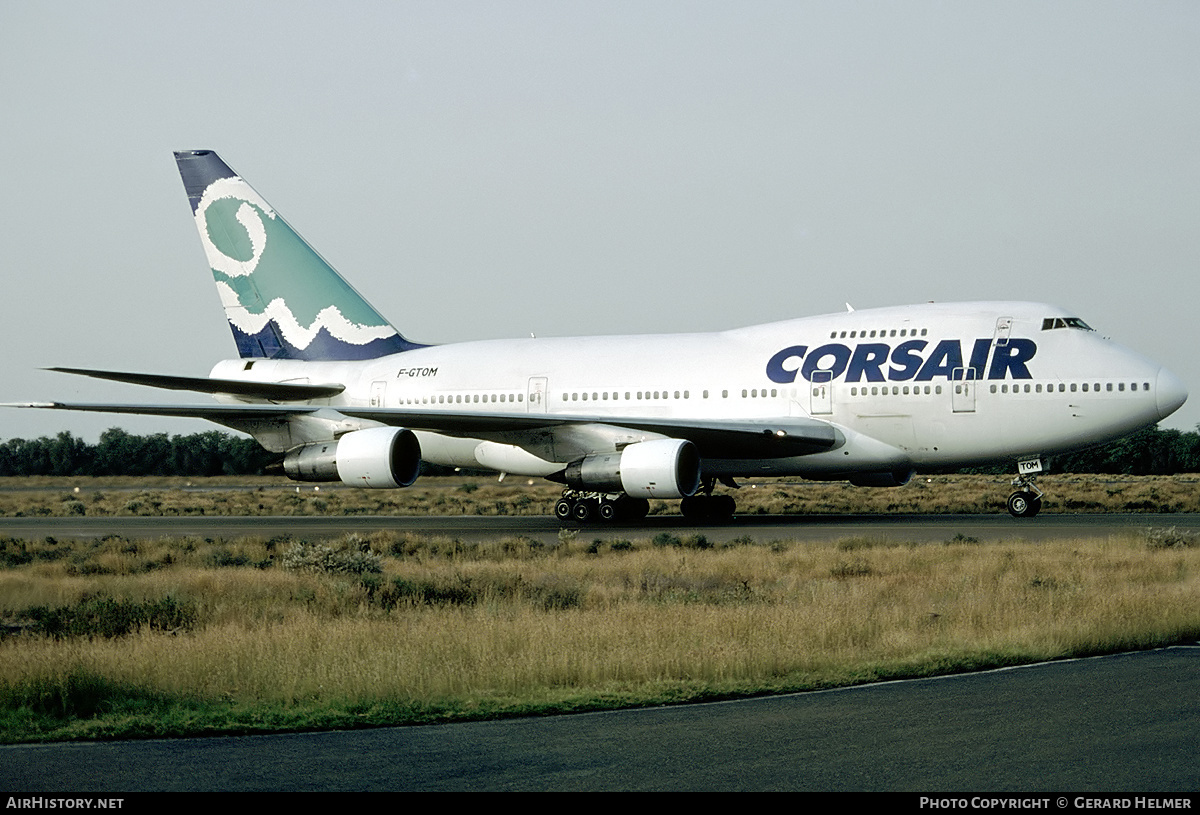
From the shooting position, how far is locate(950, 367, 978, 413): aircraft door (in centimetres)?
2650

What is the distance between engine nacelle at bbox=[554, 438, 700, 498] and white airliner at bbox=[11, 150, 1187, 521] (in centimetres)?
4

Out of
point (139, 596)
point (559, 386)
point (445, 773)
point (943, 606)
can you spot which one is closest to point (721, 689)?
point (445, 773)

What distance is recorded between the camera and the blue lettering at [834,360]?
2772 centimetres

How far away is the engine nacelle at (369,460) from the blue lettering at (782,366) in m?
7.80

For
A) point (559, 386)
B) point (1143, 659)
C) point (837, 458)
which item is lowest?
point (1143, 659)

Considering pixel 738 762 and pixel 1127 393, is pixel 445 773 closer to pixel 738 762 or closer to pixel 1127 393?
pixel 738 762

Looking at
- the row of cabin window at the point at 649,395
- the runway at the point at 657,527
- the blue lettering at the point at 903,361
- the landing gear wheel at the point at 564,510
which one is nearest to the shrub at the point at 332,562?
the runway at the point at 657,527

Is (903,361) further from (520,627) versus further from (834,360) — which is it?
(520,627)

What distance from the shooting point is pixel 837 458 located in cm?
2761

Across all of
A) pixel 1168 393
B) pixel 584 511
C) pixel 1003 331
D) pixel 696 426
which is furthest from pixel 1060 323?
pixel 584 511

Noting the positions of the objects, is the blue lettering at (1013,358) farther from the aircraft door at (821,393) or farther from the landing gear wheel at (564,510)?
the landing gear wheel at (564,510)

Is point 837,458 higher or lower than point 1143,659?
higher

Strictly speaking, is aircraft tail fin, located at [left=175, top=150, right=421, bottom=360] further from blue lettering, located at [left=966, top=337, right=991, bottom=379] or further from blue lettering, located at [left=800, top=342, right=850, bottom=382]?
blue lettering, located at [left=966, top=337, right=991, bottom=379]
